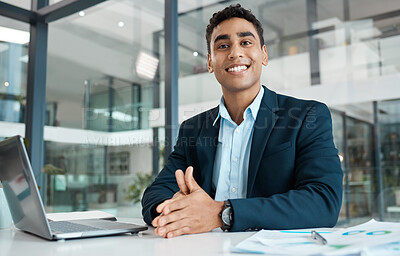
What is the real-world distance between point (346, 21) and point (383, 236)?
238cm

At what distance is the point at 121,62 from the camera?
12.0 feet

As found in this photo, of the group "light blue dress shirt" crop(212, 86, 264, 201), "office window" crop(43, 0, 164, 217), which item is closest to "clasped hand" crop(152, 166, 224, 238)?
"light blue dress shirt" crop(212, 86, 264, 201)

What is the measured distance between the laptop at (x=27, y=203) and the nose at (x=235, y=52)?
1019mm

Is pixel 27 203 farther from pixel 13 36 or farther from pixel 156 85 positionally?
pixel 13 36

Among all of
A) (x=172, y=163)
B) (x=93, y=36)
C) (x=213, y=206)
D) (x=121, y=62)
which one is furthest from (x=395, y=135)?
(x=93, y=36)

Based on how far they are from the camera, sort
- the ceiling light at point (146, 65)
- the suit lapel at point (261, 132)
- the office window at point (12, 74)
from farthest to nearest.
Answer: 1. the office window at point (12, 74)
2. the ceiling light at point (146, 65)
3. the suit lapel at point (261, 132)

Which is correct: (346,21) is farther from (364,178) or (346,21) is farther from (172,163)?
(172,163)

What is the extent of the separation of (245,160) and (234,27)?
66 centimetres

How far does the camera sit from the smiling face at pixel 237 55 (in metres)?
1.85

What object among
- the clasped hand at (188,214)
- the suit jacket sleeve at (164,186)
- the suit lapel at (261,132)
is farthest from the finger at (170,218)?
the suit lapel at (261,132)

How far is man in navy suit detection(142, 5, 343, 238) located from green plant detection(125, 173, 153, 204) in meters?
1.56

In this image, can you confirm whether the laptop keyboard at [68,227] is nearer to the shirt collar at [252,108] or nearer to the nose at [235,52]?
the shirt collar at [252,108]

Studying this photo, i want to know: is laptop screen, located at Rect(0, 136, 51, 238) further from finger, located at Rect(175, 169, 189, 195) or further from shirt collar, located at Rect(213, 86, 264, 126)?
shirt collar, located at Rect(213, 86, 264, 126)

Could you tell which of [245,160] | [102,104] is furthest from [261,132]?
[102,104]
